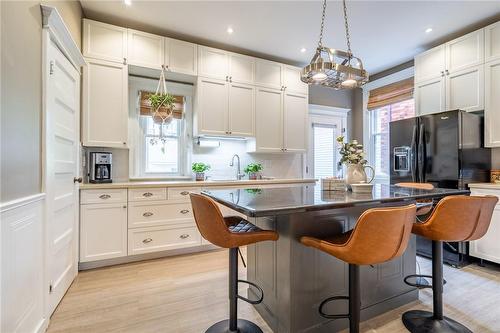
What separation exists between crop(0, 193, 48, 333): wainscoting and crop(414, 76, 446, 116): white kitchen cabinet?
447cm

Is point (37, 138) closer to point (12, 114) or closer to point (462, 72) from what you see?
point (12, 114)

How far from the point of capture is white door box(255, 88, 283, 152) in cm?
382

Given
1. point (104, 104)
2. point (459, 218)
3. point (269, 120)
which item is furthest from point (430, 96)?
point (104, 104)

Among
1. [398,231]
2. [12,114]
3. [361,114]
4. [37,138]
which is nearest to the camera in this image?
[398,231]

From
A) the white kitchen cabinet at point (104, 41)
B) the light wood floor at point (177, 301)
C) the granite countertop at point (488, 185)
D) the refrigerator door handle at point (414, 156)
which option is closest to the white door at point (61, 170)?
the light wood floor at point (177, 301)

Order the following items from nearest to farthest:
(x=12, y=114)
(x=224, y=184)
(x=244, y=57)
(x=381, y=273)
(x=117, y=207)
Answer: (x=12, y=114) → (x=381, y=273) → (x=117, y=207) → (x=224, y=184) → (x=244, y=57)

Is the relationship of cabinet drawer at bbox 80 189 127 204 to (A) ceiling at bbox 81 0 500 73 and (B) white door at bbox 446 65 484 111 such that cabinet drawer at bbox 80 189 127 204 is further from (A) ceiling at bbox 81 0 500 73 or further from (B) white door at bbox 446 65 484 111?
(B) white door at bbox 446 65 484 111

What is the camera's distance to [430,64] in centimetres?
350

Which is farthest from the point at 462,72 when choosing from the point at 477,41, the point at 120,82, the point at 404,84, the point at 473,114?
the point at 120,82

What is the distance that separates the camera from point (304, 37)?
3.44 m

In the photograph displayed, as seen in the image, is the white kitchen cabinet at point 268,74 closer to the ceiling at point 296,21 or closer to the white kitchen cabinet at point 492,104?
the ceiling at point 296,21

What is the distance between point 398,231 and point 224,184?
233 centimetres

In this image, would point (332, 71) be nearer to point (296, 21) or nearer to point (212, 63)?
point (296, 21)

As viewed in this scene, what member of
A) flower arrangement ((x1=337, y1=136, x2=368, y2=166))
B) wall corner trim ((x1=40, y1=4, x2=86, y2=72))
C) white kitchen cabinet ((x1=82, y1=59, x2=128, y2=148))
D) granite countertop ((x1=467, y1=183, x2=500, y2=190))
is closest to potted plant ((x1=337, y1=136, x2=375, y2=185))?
flower arrangement ((x1=337, y1=136, x2=368, y2=166))
